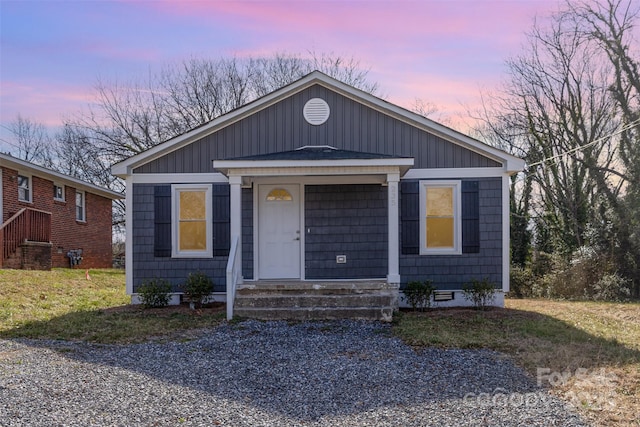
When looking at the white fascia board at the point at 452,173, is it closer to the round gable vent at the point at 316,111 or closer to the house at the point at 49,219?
the round gable vent at the point at 316,111

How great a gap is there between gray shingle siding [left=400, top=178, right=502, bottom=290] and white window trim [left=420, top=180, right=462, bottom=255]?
10cm

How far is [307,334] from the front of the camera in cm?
842

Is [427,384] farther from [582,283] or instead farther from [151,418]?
[582,283]

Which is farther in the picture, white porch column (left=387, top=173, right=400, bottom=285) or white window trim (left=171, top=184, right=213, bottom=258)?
white window trim (left=171, top=184, right=213, bottom=258)

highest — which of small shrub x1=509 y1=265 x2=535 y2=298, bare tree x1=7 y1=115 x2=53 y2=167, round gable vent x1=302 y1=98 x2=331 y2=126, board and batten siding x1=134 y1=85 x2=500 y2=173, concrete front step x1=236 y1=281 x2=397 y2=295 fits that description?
bare tree x1=7 y1=115 x2=53 y2=167

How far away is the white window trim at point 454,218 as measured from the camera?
1120 centimetres

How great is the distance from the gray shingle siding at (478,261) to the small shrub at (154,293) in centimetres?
443

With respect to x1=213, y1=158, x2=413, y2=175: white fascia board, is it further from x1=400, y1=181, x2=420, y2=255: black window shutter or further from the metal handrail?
the metal handrail

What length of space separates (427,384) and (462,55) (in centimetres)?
1215

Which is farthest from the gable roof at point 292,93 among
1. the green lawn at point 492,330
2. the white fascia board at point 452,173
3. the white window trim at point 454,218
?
the green lawn at point 492,330

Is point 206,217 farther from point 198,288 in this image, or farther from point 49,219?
point 49,219

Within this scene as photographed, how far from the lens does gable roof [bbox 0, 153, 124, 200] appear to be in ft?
56.3

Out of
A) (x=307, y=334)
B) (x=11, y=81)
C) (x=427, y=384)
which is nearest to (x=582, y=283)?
(x=307, y=334)

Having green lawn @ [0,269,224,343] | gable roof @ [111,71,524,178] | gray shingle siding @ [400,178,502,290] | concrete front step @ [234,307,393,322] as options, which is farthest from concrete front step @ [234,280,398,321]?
gable roof @ [111,71,524,178]
